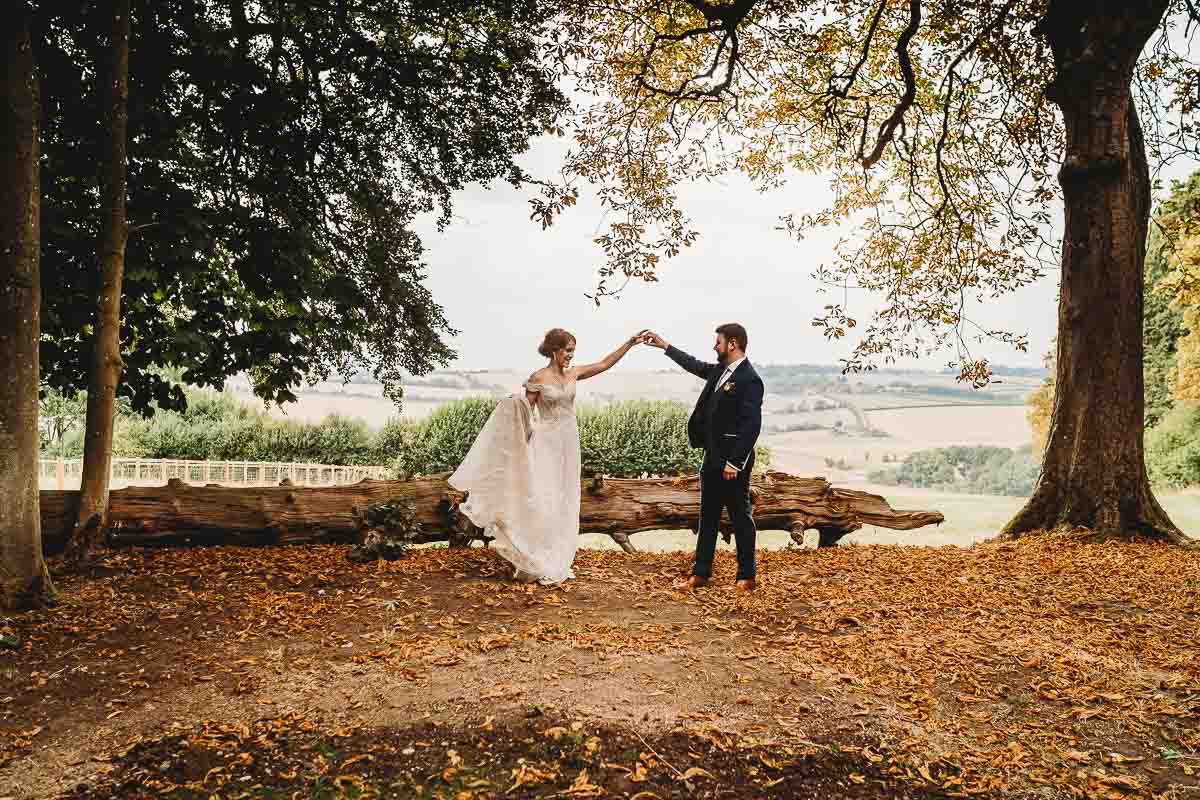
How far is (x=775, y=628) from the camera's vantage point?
21.5 feet

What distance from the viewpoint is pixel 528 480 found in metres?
7.76

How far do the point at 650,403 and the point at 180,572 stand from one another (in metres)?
14.9

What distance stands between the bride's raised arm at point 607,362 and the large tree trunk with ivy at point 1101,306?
21.9 feet

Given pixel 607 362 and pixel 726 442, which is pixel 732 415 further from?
pixel 607 362

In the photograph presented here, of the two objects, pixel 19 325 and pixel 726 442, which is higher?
pixel 19 325

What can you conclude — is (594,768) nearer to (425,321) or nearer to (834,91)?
(425,321)

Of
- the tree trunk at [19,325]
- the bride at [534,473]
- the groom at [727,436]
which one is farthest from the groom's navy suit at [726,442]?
the tree trunk at [19,325]

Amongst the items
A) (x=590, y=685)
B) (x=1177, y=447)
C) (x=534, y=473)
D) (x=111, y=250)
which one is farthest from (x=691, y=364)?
(x=1177, y=447)

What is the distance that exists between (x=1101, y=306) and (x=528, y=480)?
8.72 metres

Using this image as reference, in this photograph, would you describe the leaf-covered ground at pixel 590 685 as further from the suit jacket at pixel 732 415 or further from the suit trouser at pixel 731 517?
the suit jacket at pixel 732 415

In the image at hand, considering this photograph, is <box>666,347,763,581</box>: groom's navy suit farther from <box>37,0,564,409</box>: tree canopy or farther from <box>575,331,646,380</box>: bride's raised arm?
<box>37,0,564,409</box>: tree canopy

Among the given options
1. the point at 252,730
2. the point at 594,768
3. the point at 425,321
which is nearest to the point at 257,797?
the point at 252,730

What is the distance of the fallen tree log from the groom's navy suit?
8.54 feet

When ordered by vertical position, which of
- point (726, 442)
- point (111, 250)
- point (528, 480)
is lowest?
point (528, 480)
